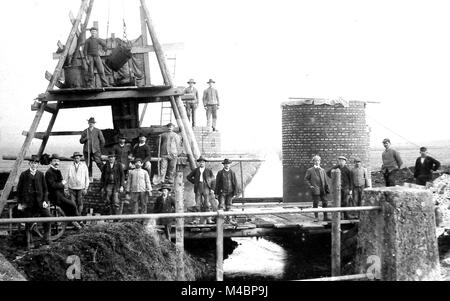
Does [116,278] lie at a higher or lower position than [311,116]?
lower

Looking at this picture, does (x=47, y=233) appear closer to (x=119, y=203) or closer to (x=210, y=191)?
(x=119, y=203)

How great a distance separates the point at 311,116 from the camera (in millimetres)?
15672

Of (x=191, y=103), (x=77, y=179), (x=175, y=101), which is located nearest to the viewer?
(x=77, y=179)

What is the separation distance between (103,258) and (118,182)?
3.60m

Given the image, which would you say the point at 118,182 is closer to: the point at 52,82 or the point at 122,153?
the point at 122,153

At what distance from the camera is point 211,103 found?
16.5 m

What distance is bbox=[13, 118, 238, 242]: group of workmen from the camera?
875 centimetres

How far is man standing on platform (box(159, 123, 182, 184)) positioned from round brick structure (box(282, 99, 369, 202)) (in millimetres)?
5359

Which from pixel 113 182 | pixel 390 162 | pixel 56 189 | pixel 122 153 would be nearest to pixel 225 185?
pixel 113 182

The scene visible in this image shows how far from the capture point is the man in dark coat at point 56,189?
9.17 metres

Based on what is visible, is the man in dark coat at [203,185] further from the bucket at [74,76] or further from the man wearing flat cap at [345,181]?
the bucket at [74,76]

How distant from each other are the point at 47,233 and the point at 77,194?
1.23m
